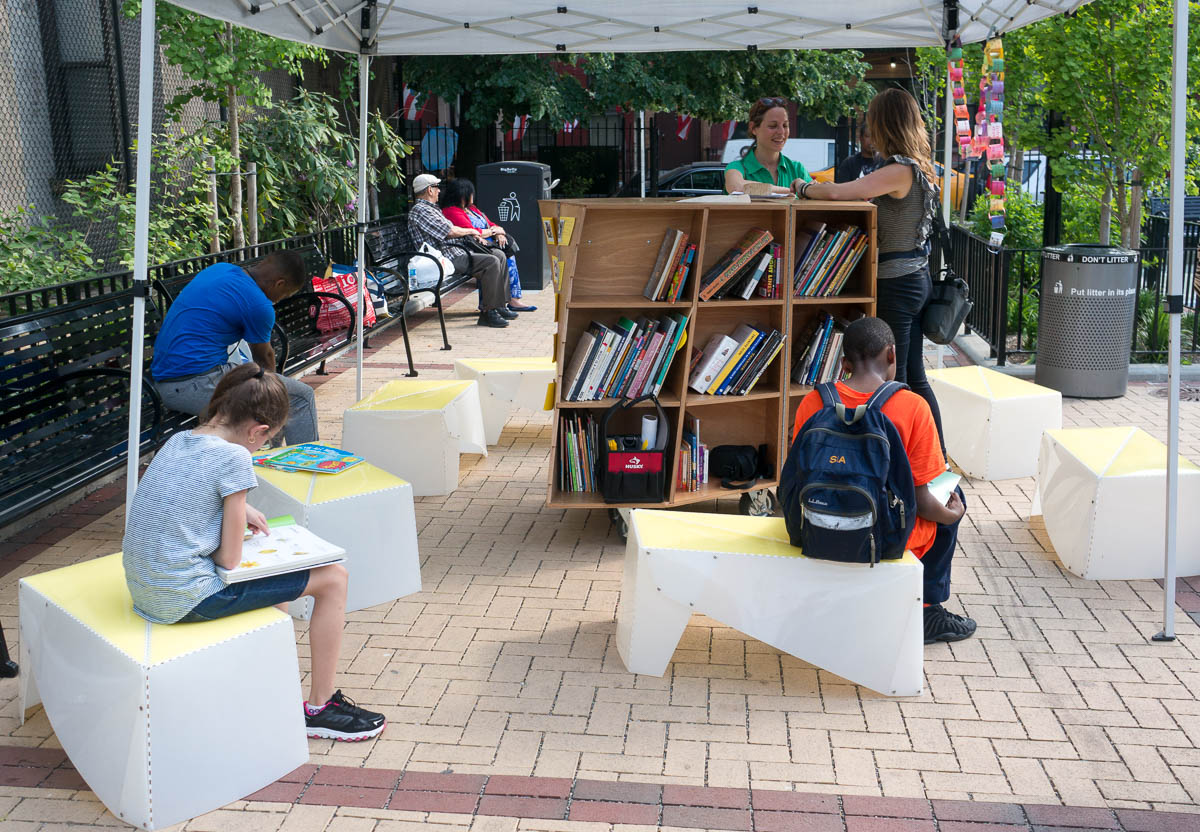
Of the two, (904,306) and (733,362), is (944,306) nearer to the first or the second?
(904,306)

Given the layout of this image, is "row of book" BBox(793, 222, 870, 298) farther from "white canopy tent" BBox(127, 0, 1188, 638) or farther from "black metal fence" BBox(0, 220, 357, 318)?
"black metal fence" BBox(0, 220, 357, 318)

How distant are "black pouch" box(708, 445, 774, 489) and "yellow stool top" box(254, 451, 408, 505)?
1678mm

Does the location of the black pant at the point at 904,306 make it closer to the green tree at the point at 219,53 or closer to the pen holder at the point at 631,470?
the pen holder at the point at 631,470

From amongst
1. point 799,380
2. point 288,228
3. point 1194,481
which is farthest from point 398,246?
point 1194,481

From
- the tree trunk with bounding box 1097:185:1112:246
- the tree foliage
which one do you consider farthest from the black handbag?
the tree foliage

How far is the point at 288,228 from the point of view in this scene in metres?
12.8

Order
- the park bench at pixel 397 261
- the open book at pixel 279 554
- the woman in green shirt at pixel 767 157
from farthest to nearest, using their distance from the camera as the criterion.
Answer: the park bench at pixel 397 261
the woman in green shirt at pixel 767 157
the open book at pixel 279 554

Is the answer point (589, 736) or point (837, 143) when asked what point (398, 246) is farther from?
point (837, 143)

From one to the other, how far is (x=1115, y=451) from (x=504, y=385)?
3.64 metres

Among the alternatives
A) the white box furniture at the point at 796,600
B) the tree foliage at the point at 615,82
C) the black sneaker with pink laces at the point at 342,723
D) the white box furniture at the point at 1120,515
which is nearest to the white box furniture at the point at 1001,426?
the white box furniture at the point at 1120,515

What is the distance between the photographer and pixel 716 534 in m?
4.34

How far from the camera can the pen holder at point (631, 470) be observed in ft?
17.8

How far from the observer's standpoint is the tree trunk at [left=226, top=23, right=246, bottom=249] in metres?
9.47

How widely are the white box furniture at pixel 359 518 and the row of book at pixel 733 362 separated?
5.13 ft
